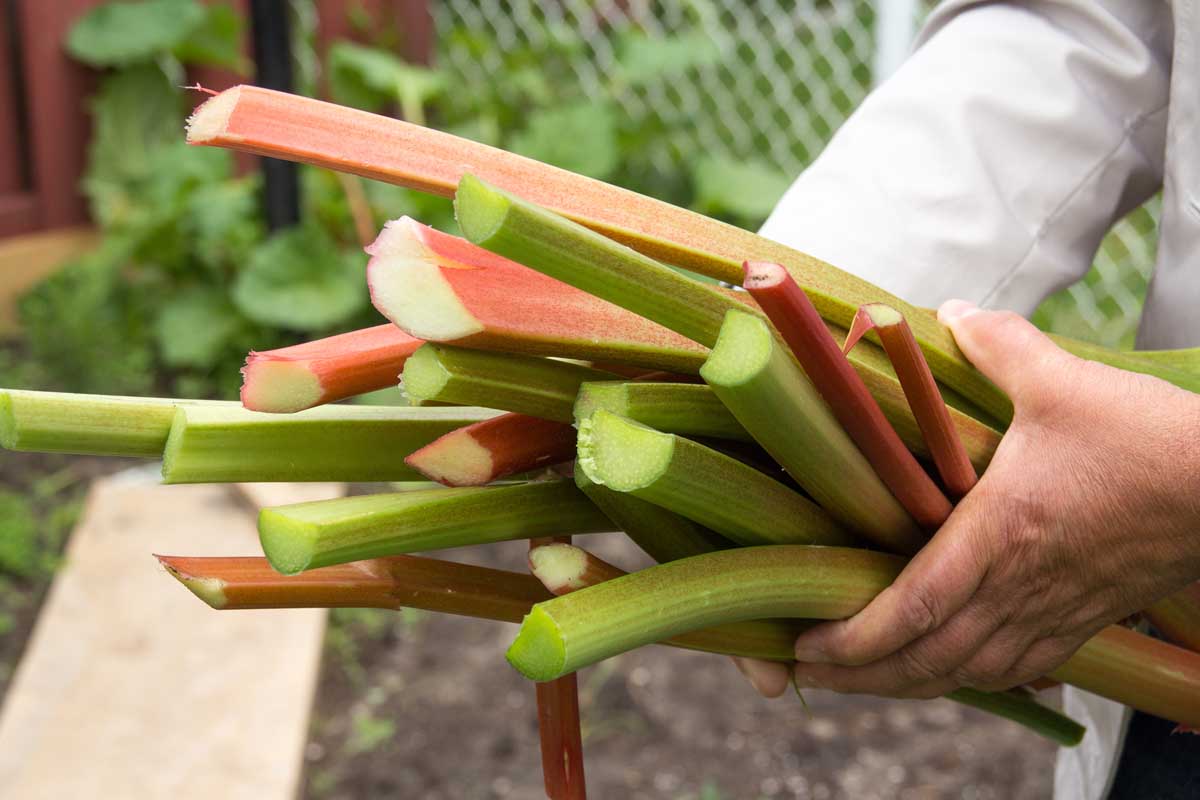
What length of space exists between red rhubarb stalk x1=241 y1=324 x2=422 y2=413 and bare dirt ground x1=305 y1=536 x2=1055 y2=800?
52.0 inches

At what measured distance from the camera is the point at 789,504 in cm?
95

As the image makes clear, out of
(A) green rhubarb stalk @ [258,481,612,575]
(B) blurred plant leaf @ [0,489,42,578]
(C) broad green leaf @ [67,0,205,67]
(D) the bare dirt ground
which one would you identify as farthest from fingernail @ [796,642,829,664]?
(C) broad green leaf @ [67,0,205,67]

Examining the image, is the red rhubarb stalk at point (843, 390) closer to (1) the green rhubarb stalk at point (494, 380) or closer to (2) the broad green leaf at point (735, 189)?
(1) the green rhubarb stalk at point (494, 380)

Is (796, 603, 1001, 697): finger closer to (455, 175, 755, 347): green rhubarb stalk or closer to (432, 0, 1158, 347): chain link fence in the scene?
(455, 175, 755, 347): green rhubarb stalk

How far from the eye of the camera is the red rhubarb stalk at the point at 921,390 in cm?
85

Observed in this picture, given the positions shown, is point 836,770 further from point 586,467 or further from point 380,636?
point 586,467

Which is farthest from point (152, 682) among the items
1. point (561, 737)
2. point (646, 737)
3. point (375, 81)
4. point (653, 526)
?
point (375, 81)

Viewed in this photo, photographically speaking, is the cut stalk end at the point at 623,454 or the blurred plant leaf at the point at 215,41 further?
the blurred plant leaf at the point at 215,41

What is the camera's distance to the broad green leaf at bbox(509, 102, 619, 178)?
362cm

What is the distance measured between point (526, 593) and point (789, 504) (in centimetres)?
21

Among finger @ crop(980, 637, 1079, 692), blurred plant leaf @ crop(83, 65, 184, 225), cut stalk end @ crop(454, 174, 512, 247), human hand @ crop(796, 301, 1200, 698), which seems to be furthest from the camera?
blurred plant leaf @ crop(83, 65, 184, 225)

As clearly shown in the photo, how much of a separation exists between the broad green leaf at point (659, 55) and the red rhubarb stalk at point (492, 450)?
3340 millimetres

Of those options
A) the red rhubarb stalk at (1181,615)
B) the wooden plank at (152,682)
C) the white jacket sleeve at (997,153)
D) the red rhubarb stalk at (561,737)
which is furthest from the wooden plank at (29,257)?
the red rhubarb stalk at (1181,615)

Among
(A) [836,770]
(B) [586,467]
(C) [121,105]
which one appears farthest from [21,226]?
(B) [586,467]
